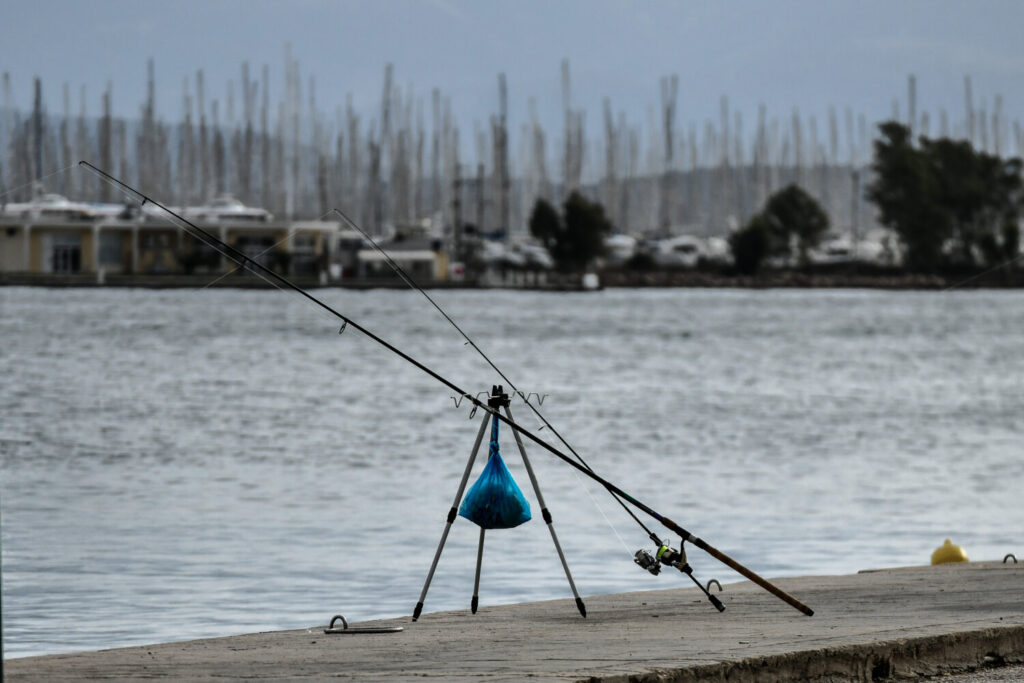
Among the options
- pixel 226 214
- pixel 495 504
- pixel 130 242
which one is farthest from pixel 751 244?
pixel 495 504

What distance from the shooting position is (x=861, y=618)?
906 centimetres

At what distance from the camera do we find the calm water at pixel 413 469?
15242 mm

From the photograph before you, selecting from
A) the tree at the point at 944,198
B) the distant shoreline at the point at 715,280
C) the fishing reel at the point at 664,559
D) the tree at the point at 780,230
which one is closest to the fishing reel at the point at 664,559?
the fishing reel at the point at 664,559

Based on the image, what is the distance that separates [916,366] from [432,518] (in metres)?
49.8

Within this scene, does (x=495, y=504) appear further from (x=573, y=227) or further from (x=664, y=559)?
(x=573, y=227)

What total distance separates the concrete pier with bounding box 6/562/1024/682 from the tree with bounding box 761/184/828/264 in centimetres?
Result: 14517

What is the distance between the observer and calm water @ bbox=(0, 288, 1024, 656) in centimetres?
1524

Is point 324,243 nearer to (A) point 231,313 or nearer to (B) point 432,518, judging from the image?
(A) point 231,313

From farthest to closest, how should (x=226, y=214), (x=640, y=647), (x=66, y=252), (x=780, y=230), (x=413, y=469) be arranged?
(x=780, y=230)
(x=226, y=214)
(x=66, y=252)
(x=413, y=469)
(x=640, y=647)

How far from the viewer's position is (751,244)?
501 ft

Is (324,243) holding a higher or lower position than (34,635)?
higher

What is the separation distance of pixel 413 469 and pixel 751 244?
127m

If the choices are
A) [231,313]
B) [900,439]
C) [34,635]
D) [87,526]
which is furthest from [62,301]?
[34,635]

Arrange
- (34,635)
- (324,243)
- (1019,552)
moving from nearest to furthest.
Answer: (34,635) < (1019,552) < (324,243)
